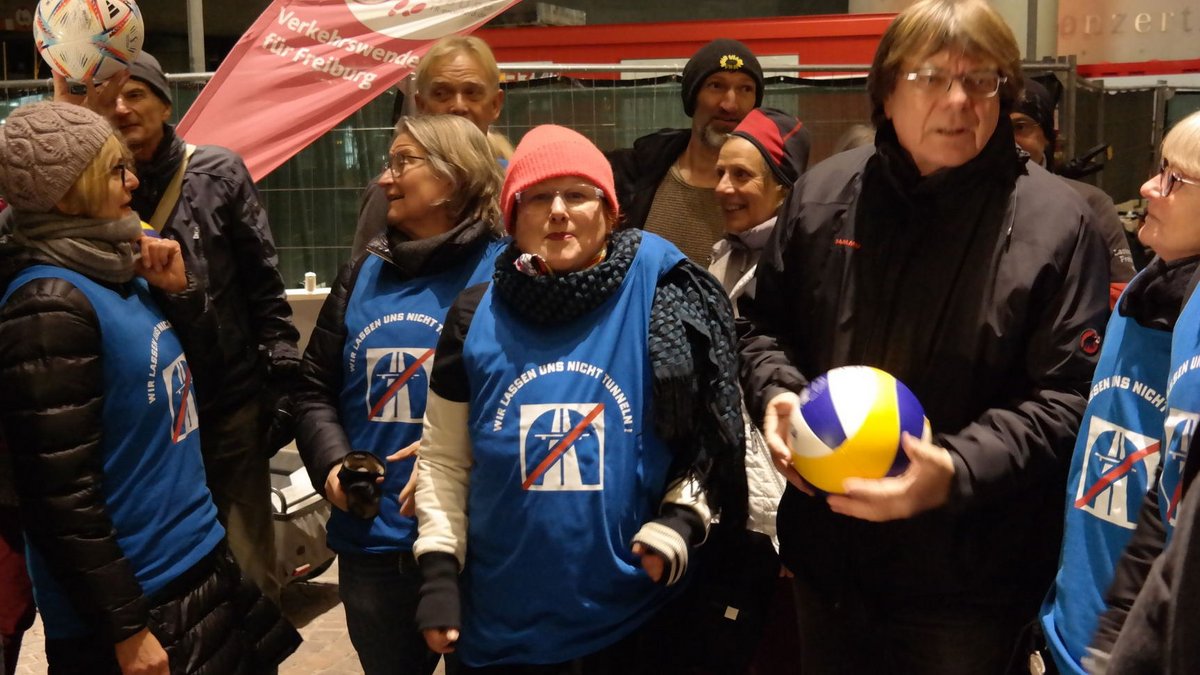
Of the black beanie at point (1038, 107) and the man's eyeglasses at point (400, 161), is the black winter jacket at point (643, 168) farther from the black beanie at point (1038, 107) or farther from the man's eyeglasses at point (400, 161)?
the black beanie at point (1038, 107)

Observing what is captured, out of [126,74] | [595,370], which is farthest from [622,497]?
[126,74]

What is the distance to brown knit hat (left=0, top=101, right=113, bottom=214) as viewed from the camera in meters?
2.74

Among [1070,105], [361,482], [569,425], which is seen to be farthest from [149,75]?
[1070,105]

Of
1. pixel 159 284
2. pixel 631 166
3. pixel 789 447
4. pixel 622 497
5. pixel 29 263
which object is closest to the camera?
pixel 789 447

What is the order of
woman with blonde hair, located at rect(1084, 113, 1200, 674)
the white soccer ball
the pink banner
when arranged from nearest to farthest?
1. woman with blonde hair, located at rect(1084, 113, 1200, 674)
2. the white soccer ball
3. the pink banner

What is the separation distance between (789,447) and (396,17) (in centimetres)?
382

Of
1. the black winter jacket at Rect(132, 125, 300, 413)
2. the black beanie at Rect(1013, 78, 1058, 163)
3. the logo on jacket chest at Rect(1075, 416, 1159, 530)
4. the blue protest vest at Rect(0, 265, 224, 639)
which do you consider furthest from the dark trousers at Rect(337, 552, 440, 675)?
the black beanie at Rect(1013, 78, 1058, 163)

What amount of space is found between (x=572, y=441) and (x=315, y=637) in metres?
3.12

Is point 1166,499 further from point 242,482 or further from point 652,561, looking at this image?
point 242,482

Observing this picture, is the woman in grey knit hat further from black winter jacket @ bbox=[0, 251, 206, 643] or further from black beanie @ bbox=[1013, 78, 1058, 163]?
black beanie @ bbox=[1013, 78, 1058, 163]

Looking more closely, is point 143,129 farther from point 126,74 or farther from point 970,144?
point 970,144

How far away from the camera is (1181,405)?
167cm

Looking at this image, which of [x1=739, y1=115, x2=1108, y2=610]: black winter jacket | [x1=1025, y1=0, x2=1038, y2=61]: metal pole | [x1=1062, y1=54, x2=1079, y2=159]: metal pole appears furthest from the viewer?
[x1=1025, y1=0, x2=1038, y2=61]: metal pole

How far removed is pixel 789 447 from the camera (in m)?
2.34
